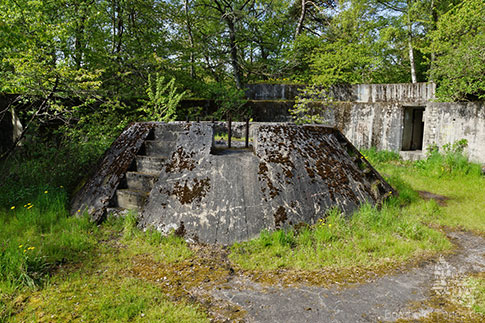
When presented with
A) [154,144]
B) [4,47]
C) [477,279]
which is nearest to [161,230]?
[154,144]

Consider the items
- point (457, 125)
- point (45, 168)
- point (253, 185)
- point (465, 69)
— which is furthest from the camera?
point (457, 125)

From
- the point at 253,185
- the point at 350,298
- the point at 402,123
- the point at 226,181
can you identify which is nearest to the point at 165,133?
the point at 226,181

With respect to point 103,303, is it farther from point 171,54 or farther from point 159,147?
point 171,54

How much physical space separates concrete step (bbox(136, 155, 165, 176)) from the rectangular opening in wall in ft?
26.2

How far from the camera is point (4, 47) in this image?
15.9ft

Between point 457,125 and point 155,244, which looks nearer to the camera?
point 155,244

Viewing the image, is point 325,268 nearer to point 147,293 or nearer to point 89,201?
point 147,293

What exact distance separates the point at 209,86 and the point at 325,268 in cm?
805

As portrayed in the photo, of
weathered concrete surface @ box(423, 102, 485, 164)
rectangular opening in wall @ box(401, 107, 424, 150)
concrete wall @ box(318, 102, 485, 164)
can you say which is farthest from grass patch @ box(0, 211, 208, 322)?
rectangular opening in wall @ box(401, 107, 424, 150)

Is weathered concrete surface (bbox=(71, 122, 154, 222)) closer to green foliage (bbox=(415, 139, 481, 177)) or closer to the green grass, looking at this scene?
the green grass

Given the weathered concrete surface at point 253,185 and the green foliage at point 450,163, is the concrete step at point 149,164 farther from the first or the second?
the green foliage at point 450,163

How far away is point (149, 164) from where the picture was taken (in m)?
4.25

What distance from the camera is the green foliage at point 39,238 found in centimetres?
261

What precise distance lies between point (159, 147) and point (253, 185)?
158cm
